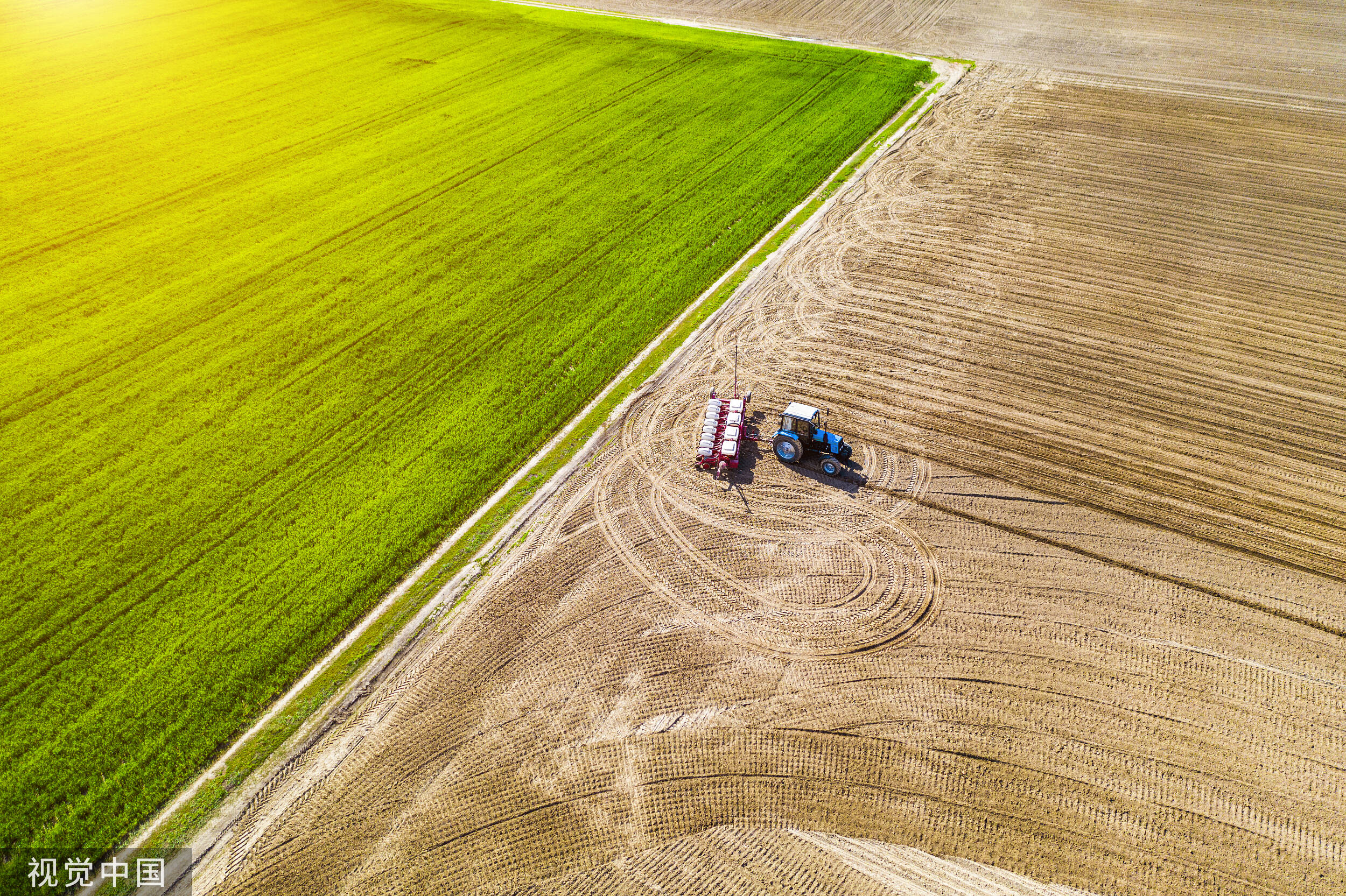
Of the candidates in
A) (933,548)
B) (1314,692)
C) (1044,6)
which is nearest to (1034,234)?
(933,548)

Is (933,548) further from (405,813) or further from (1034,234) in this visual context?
(1034,234)

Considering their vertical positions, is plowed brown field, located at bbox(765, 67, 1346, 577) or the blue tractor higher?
plowed brown field, located at bbox(765, 67, 1346, 577)

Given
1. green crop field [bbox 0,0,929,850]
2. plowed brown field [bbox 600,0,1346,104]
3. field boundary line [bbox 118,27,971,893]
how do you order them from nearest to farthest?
field boundary line [bbox 118,27,971,893] → green crop field [bbox 0,0,929,850] → plowed brown field [bbox 600,0,1346,104]

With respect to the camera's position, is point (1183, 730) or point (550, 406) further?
point (550, 406)

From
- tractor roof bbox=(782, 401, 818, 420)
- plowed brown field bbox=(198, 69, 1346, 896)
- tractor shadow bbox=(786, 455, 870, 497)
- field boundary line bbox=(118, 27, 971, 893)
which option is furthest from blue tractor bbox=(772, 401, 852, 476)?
field boundary line bbox=(118, 27, 971, 893)

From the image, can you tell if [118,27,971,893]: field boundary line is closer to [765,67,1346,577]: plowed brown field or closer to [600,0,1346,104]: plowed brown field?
[765,67,1346,577]: plowed brown field

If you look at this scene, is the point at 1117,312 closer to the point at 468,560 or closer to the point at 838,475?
the point at 838,475

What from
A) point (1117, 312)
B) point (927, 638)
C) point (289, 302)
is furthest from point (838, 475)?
point (289, 302)
